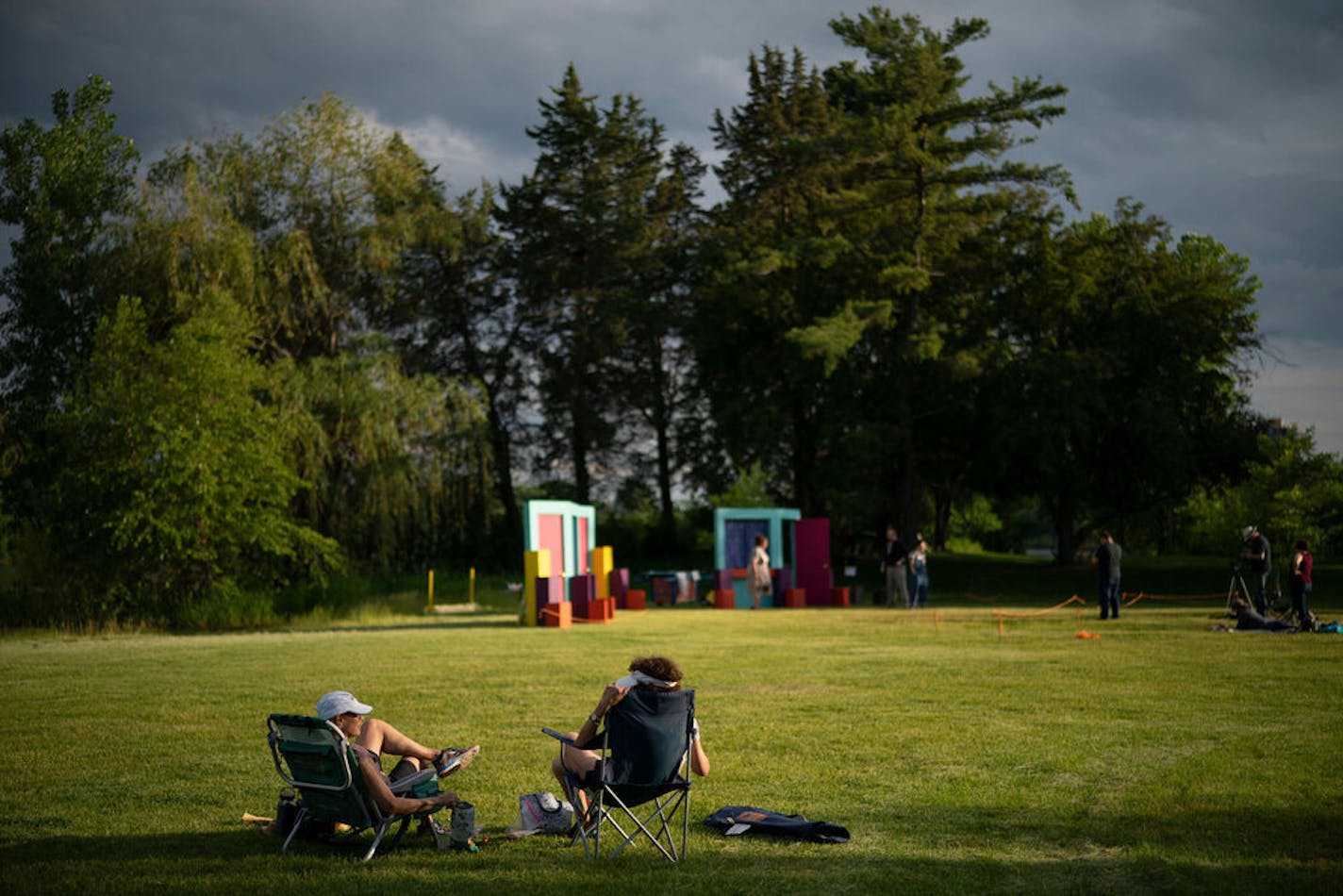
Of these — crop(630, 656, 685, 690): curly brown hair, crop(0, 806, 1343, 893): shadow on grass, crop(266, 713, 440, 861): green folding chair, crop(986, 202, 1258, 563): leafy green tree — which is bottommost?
crop(0, 806, 1343, 893): shadow on grass

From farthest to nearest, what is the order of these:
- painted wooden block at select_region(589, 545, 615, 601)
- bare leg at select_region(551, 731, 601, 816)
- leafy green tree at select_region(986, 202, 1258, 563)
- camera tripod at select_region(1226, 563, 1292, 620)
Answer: leafy green tree at select_region(986, 202, 1258, 563) → painted wooden block at select_region(589, 545, 615, 601) → camera tripod at select_region(1226, 563, 1292, 620) → bare leg at select_region(551, 731, 601, 816)

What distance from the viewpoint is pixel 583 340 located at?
4422 centimetres

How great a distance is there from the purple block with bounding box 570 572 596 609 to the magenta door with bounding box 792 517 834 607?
747 centimetres

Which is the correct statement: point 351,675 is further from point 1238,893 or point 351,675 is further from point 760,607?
point 760,607

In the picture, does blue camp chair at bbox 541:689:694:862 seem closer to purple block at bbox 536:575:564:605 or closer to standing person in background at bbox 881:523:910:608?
purple block at bbox 536:575:564:605

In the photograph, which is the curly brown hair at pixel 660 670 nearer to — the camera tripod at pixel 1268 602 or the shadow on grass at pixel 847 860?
the shadow on grass at pixel 847 860

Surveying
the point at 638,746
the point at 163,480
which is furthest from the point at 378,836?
the point at 163,480

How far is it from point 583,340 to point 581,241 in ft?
12.4

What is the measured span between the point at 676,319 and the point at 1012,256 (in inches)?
480

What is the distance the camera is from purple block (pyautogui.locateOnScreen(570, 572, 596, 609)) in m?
25.5

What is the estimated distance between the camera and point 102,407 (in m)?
25.6

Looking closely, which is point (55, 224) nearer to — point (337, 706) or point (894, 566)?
point (894, 566)

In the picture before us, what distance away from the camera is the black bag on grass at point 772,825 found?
6.64 meters

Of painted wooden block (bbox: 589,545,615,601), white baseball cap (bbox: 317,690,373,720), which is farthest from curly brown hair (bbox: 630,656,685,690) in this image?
painted wooden block (bbox: 589,545,615,601)
